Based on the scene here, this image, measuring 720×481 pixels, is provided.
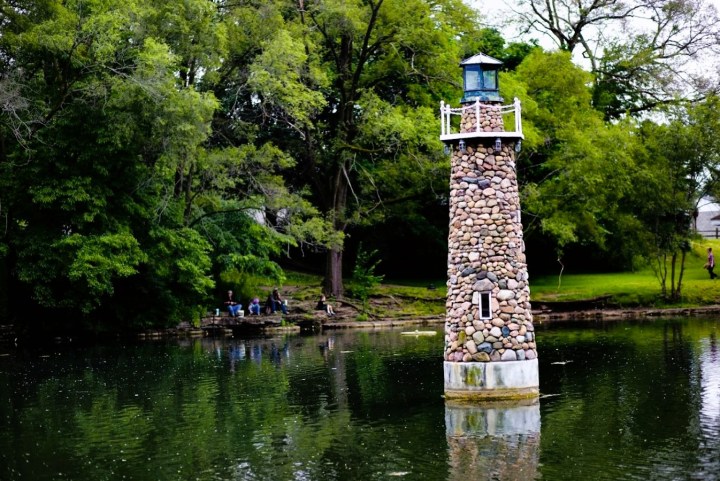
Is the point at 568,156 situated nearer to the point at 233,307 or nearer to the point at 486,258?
the point at 233,307

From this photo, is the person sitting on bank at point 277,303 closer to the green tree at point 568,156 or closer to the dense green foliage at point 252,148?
the dense green foliage at point 252,148

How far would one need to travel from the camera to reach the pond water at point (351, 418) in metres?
21.8

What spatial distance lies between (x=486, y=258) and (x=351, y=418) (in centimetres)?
493

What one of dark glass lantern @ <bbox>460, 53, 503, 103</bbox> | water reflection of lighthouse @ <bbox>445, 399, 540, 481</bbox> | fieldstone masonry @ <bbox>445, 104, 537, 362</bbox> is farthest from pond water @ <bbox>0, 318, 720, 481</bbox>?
dark glass lantern @ <bbox>460, 53, 503, 103</bbox>

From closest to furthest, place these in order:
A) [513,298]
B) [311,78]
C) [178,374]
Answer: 1. [513,298]
2. [178,374]
3. [311,78]

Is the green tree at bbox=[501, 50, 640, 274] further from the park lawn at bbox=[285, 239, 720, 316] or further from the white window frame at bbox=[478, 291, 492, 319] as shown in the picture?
the white window frame at bbox=[478, 291, 492, 319]

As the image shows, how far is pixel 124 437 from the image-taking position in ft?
83.6

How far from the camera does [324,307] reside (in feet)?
184

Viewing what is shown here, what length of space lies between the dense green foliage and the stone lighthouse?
64.7 ft

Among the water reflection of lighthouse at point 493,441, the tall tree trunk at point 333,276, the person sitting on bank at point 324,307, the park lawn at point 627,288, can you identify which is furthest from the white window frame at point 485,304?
the tall tree trunk at point 333,276

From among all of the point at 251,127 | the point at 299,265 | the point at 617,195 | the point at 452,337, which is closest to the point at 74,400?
the point at 452,337

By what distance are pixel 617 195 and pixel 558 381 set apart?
1011 inches

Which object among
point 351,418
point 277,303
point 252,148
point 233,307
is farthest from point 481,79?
point 277,303

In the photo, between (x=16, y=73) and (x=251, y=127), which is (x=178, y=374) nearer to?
(x=16, y=73)
